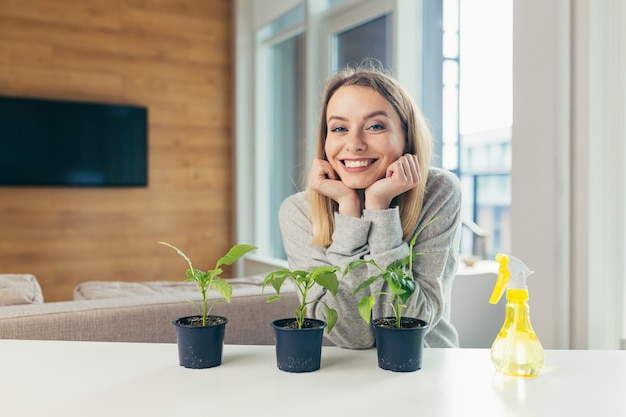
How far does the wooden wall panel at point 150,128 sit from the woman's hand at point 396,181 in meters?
3.78

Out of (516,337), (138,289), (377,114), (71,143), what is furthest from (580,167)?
(71,143)

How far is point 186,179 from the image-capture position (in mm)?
4812

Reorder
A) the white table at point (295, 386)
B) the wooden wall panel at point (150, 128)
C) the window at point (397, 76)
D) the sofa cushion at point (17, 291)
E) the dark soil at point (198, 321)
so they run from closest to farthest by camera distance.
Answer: the white table at point (295, 386) → the dark soil at point (198, 321) → the sofa cushion at point (17, 291) → the window at point (397, 76) → the wooden wall panel at point (150, 128)

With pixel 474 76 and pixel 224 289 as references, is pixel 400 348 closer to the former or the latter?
pixel 224 289

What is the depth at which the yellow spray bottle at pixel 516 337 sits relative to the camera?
859 millimetres

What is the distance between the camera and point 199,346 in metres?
0.91

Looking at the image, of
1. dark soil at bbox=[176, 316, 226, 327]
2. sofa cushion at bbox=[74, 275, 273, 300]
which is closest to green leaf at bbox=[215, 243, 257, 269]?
dark soil at bbox=[176, 316, 226, 327]

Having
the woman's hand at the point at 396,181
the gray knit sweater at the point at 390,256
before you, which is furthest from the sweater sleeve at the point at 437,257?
the woman's hand at the point at 396,181

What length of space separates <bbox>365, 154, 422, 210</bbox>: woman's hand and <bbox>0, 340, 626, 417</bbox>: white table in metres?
0.30

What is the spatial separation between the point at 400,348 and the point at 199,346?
31 centimetres

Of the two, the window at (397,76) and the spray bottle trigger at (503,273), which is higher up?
the window at (397,76)

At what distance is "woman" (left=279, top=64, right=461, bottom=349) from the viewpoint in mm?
1096

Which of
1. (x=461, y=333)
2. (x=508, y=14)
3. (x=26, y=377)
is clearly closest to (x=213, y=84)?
(x=508, y=14)

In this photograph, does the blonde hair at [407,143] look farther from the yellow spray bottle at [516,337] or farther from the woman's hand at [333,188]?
the yellow spray bottle at [516,337]
